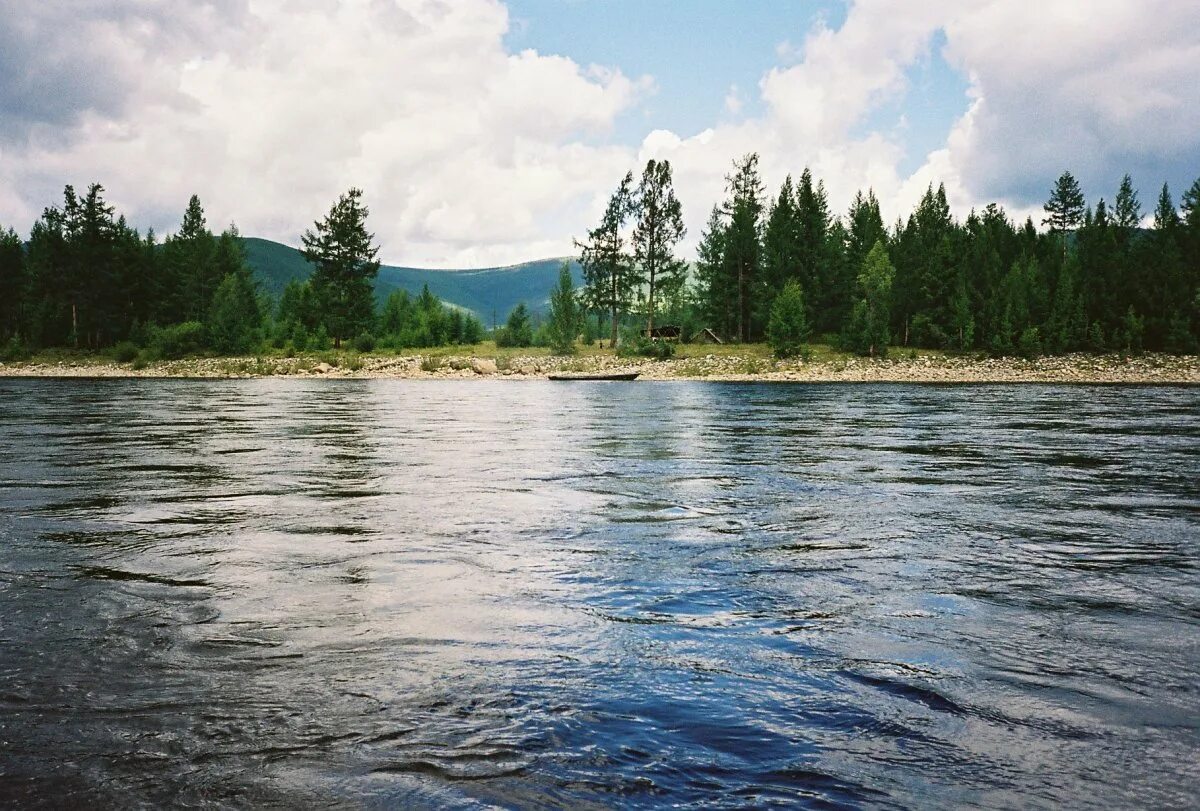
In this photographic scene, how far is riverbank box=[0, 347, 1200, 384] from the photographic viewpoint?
58.9m

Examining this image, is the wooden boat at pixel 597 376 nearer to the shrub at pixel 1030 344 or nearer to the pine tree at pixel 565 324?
the pine tree at pixel 565 324

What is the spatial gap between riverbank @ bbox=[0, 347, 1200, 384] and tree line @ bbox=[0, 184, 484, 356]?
14.0ft

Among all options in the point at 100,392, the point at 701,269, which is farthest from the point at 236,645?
the point at 701,269

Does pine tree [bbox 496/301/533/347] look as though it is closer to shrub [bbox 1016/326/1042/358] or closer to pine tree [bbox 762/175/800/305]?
pine tree [bbox 762/175/800/305]

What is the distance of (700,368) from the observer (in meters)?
61.9

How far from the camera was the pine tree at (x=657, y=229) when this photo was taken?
240ft

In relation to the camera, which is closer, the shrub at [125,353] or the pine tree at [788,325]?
the pine tree at [788,325]

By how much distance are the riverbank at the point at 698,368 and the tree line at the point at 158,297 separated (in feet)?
14.0

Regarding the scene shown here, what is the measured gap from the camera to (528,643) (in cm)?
515

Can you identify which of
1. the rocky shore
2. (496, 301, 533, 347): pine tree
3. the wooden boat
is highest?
(496, 301, 533, 347): pine tree

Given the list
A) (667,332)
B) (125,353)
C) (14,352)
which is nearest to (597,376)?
(667,332)

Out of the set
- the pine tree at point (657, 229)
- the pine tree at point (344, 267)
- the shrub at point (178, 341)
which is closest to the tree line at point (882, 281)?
the pine tree at point (657, 229)

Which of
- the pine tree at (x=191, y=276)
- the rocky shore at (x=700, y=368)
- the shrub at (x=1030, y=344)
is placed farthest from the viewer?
the pine tree at (x=191, y=276)

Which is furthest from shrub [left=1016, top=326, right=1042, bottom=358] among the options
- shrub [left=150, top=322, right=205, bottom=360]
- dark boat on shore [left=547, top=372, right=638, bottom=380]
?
shrub [left=150, top=322, right=205, bottom=360]
